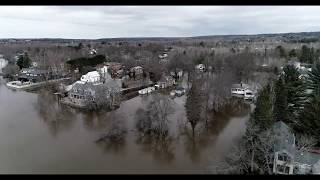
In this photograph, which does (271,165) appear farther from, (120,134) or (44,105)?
(44,105)

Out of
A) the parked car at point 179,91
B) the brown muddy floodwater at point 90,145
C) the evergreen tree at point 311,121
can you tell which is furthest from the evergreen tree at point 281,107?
the parked car at point 179,91

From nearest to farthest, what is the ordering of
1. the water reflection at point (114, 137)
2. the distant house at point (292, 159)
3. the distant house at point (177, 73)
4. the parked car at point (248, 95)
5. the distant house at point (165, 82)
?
1. the distant house at point (292, 159)
2. the water reflection at point (114, 137)
3. the parked car at point (248, 95)
4. the distant house at point (165, 82)
5. the distant house at point (177, 73)

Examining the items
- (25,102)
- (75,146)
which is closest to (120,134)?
(75,146)

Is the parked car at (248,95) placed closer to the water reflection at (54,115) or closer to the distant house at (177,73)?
the distant house at (177,73)

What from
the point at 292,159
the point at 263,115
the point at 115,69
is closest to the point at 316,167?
the point at 292,159

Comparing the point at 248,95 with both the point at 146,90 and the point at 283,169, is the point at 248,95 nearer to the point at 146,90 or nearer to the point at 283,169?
the point at 146,90

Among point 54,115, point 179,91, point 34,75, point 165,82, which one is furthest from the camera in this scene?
point 34,75

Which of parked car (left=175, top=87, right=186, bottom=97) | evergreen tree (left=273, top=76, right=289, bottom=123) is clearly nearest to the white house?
parked car (left=175, top=87, right=186, bottom=97)
